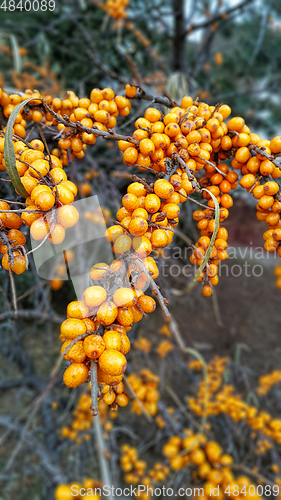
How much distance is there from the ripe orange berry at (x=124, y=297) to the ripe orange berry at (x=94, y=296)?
18 mm

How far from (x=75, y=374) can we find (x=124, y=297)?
0.12 meters

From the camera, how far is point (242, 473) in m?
1.78

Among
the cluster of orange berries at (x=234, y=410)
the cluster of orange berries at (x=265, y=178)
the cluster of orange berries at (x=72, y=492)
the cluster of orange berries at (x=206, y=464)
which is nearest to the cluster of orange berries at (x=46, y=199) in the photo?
the cluster of orange berries at (x=265, y=178)

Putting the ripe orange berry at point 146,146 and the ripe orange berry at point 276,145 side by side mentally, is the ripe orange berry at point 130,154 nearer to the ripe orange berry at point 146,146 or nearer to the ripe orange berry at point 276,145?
the ripe orange berry at point 146,146

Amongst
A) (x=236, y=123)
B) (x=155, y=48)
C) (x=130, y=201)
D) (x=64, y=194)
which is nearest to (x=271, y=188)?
(x=236, y=123)

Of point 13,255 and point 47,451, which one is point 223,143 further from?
point 47,451

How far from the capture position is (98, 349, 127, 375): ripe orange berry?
34 centimetres

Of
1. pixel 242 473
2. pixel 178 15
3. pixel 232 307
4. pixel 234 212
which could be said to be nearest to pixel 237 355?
pixel 232 307

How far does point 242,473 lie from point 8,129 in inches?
88.8

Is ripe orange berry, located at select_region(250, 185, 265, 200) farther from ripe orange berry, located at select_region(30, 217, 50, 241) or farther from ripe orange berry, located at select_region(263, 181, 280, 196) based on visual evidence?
ripe orange berry, located at select_region(30, 217, 50, 241)

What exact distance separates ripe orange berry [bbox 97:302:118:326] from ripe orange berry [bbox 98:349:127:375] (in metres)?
0.04

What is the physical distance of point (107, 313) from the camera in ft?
1.24

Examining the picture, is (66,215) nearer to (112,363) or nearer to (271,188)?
(112,363)

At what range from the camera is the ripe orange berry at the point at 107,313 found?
0.38 meters
